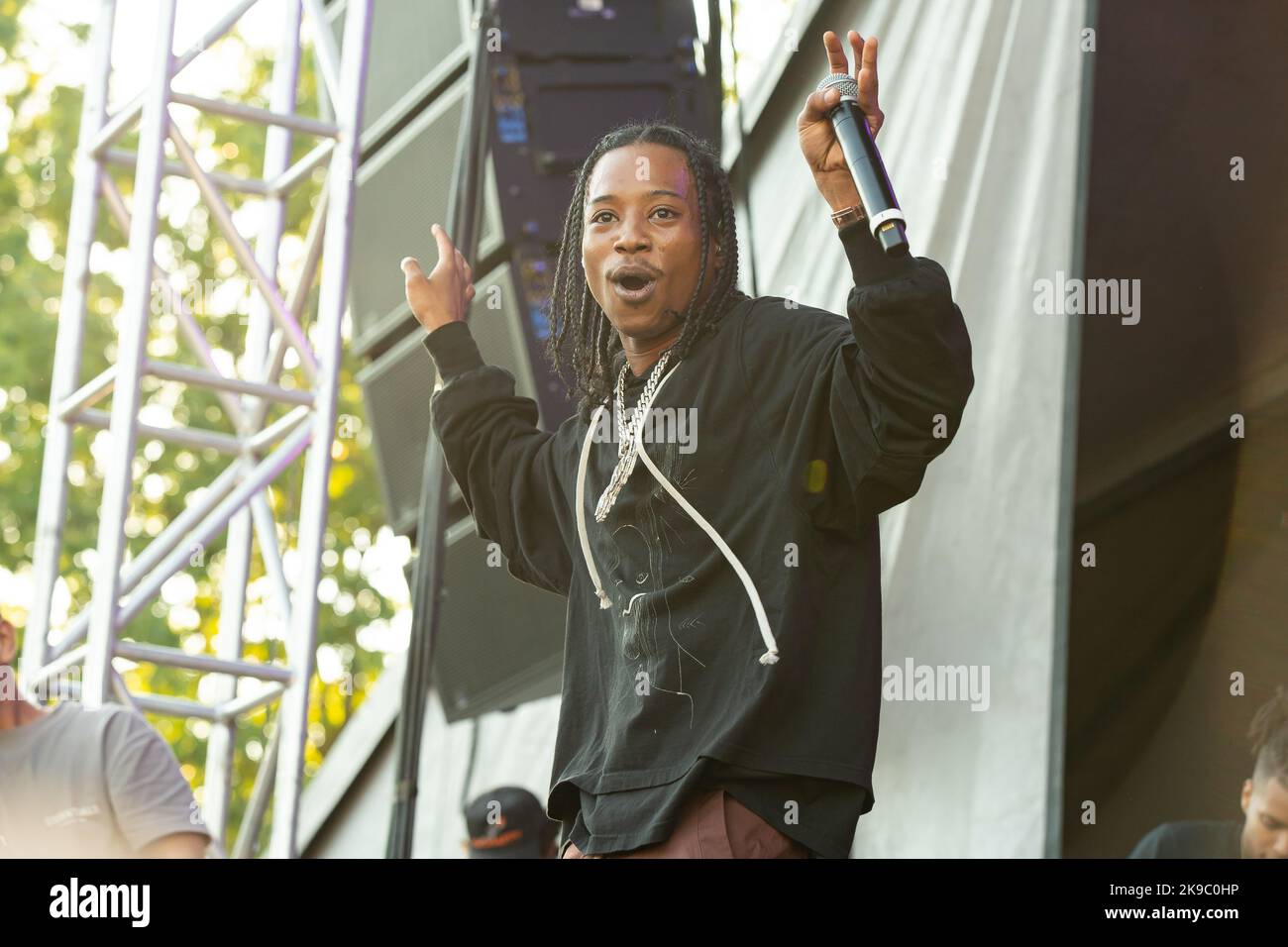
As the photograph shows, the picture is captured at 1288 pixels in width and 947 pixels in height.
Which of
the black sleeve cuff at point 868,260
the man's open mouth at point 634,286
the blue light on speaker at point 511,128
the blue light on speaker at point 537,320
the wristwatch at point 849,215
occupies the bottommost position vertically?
the black sleeve cuff at point 868,260

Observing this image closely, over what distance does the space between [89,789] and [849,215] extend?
1684mm

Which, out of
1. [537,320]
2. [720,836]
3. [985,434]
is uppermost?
[537,320]

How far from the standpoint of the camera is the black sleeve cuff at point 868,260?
1718 millimetres

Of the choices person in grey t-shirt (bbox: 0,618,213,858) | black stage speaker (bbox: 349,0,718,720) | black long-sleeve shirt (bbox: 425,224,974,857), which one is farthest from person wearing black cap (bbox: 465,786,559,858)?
black long-sleeve shirt (bbox: 425,224,974,857)

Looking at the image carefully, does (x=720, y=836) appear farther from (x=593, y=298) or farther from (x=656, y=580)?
(x=593, y=298)

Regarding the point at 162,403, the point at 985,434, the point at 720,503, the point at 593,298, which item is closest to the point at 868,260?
the point at 720,503

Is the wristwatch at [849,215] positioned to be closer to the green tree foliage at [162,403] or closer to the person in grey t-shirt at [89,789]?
the person in grey t-shirt at [89,789]

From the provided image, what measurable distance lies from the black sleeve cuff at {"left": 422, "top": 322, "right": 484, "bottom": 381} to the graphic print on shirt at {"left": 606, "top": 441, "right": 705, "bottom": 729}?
41 centimetres

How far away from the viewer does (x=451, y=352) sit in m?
2.27

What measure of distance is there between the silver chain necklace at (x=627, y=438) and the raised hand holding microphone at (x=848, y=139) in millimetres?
318

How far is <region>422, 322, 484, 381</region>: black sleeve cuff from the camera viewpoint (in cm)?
227

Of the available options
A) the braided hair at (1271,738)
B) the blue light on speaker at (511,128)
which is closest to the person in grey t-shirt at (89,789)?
the braided hair at (1271,738)
